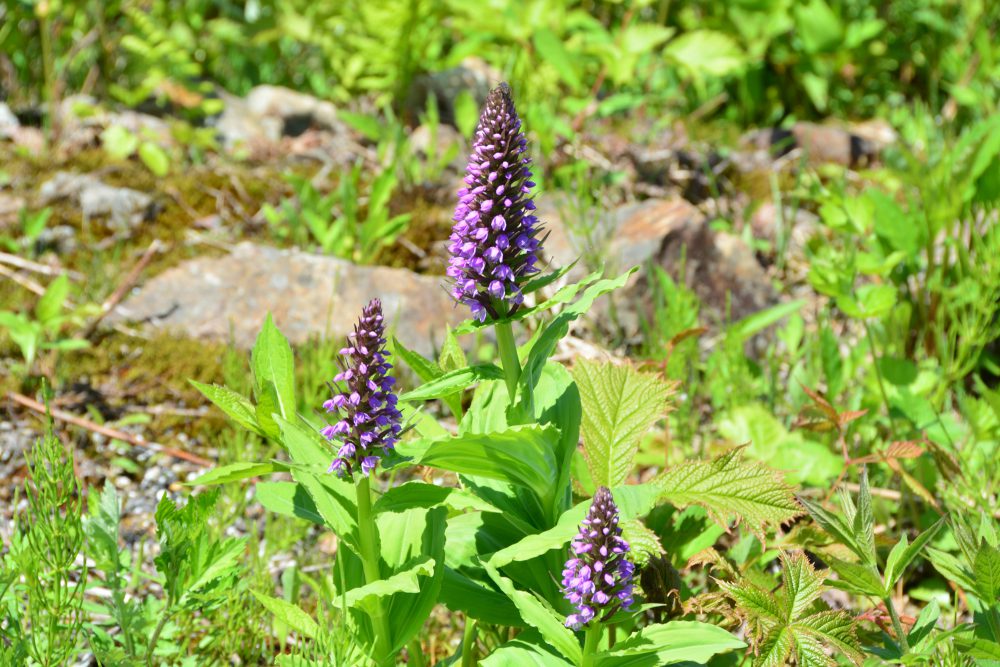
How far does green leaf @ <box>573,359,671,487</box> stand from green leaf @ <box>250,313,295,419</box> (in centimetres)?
73

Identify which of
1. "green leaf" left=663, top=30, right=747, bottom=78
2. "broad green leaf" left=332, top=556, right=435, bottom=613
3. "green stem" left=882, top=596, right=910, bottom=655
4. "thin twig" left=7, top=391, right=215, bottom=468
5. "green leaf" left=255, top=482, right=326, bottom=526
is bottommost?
"thin twig" left=7, top=391, right=215, bottom=468

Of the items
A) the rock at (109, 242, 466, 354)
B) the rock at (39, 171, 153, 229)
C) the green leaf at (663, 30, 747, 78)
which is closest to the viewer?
the rock at (109, 242, 466, 354)

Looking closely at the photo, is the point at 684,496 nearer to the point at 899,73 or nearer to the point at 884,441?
the point at 884,441

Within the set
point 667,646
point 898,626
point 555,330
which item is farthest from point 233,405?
point 898,626

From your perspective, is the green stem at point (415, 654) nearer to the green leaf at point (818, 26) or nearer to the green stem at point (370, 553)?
the green stem at point (370, 553)

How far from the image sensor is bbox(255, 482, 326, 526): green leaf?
2.16m

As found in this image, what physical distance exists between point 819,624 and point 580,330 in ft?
7.82

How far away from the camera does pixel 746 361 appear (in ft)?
11.8

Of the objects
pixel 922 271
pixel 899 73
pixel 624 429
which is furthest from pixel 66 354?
pixel 899 73

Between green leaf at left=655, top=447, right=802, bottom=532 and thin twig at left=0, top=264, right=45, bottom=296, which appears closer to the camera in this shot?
green leaf at left=655, top=447, right=802, bottom=532

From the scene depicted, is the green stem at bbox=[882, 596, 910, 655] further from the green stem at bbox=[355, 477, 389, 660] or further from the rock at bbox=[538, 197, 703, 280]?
the rock at bbox=[538, 197, 703, 280]

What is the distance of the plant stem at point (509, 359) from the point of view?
2.06 m

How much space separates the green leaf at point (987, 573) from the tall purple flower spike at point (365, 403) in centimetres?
130

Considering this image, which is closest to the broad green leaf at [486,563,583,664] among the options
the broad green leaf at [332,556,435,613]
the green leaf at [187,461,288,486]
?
the broad green leaf at [332,556,435,613]
